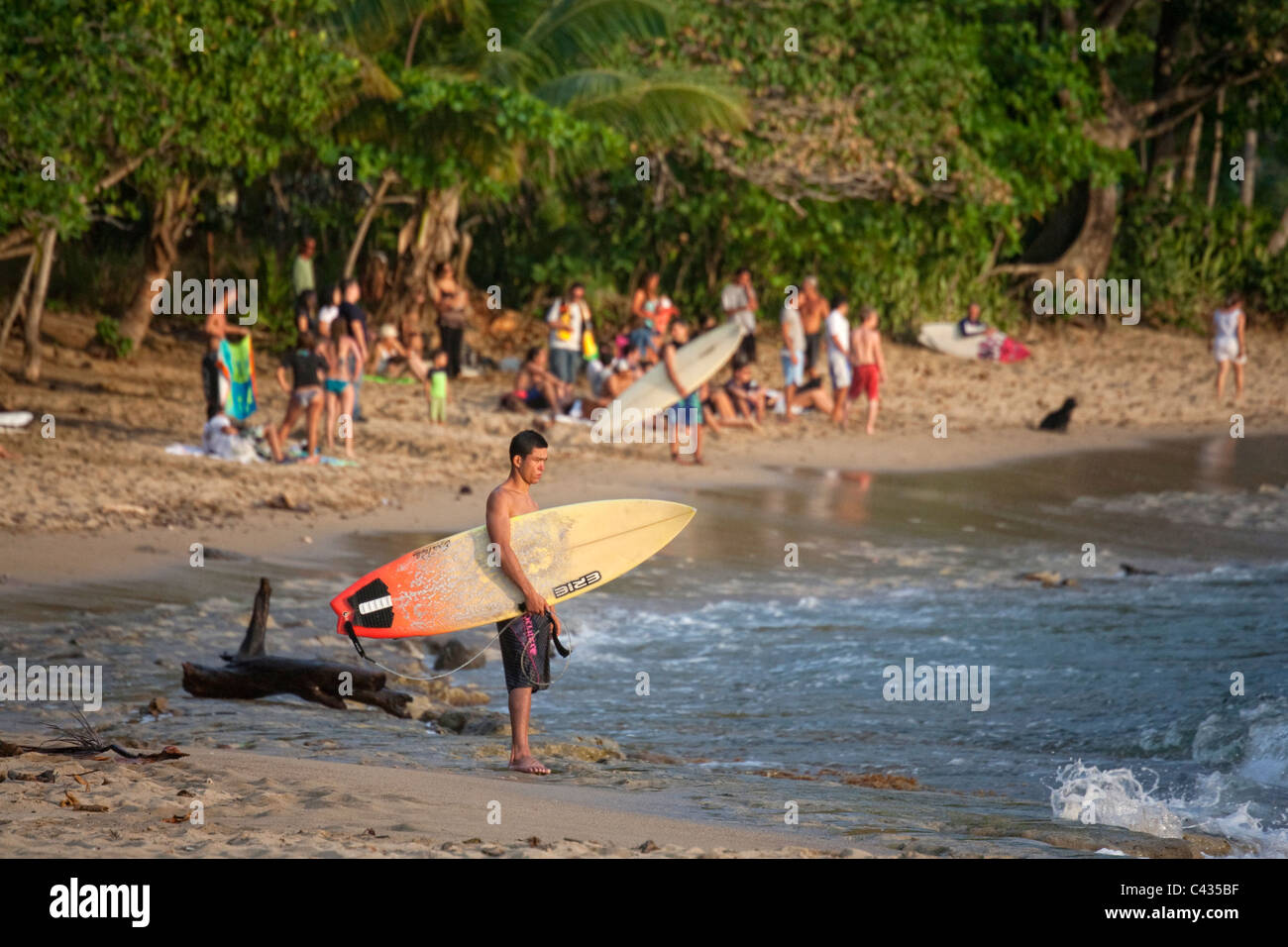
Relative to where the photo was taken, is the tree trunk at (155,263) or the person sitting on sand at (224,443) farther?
the tree trunk at (155,263)

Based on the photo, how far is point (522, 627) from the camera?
19.8 feet

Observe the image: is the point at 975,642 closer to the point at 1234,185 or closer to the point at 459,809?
the point at 459,809

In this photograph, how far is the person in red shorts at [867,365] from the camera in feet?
54.1

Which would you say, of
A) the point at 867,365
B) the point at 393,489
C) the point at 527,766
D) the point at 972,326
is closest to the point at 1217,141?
the point at 972,326

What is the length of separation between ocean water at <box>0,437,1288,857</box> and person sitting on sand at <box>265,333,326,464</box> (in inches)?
76.8

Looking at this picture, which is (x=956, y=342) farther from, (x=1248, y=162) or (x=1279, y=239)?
(x=1248, y=162)

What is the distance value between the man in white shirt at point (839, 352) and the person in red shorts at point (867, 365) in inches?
2.7

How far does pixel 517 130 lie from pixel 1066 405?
22.7 feet

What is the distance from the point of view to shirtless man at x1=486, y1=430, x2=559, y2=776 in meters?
5.98

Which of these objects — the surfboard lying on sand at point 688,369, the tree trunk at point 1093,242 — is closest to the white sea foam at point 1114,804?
the surfboard lying on sand at point 688,369

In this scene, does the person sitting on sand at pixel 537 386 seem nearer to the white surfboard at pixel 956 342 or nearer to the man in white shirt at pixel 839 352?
the man in white shirt at pixel 839 352

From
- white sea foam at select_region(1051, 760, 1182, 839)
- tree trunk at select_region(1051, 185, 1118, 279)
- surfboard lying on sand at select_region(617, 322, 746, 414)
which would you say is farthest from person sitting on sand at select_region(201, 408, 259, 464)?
tree trunk at select_region(1051, 185, 1118, 279)

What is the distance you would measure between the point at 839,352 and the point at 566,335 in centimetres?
300

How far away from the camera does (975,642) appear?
29.8 ft
